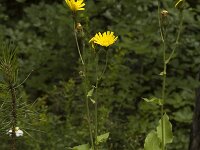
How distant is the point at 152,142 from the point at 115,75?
1299mm

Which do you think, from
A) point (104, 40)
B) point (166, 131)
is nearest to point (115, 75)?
point (166, 131)

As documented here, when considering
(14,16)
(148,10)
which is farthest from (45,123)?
(14,16)

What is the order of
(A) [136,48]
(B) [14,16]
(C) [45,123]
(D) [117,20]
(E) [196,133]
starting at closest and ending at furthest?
(E) [196,133] < (C) [45,123] < (A) [136,48] < (D) [117,20] < (B) [14,16]

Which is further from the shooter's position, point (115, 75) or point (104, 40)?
point (115, 75)

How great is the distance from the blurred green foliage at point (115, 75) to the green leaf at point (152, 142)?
26.1 inches

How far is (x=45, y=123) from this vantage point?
11.1 ft

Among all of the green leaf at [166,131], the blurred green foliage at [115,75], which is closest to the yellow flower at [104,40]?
the green leaf at [166,131]

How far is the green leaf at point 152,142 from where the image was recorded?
255cm

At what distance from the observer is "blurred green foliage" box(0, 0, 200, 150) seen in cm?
346

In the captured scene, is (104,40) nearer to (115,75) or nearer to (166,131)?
(166,131)

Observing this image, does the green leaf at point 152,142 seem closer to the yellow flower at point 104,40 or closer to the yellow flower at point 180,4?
the yellow flower at point 104,40

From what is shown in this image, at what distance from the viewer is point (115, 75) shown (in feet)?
12.5

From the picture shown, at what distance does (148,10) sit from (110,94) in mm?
1302

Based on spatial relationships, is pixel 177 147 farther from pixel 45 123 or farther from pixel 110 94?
pixel 45 123
